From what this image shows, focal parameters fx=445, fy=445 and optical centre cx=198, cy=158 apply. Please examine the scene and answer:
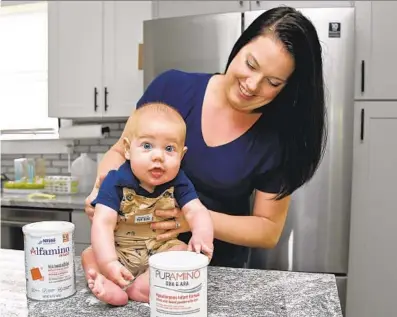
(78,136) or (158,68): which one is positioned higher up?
(158,68)

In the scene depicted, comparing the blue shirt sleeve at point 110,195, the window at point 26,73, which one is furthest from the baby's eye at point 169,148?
the window at point 26,73

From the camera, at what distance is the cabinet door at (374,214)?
1.99 m

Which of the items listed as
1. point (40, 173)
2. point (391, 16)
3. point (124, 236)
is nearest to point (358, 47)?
point (391, 16)

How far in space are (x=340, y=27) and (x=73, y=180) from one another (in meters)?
1.68

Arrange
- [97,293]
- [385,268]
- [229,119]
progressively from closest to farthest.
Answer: [97,293], [229,119], [385,268]

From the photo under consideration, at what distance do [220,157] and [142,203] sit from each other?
0.32 m

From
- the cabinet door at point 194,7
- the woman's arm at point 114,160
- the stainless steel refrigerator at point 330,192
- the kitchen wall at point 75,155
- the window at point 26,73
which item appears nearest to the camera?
the woman's arm at point 114,160

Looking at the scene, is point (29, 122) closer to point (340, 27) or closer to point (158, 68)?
point (158, 68)

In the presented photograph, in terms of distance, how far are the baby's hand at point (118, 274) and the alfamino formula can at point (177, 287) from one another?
0.09 metres

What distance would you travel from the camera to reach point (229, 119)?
3.60 ft

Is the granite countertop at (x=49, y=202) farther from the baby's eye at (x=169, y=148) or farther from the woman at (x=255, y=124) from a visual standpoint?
the baby's eye at (x=169, y=148)

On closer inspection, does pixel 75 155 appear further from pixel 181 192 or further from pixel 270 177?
pixel 181 192

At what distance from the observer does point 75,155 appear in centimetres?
295

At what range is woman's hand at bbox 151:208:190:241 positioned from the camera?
82 centimetres
